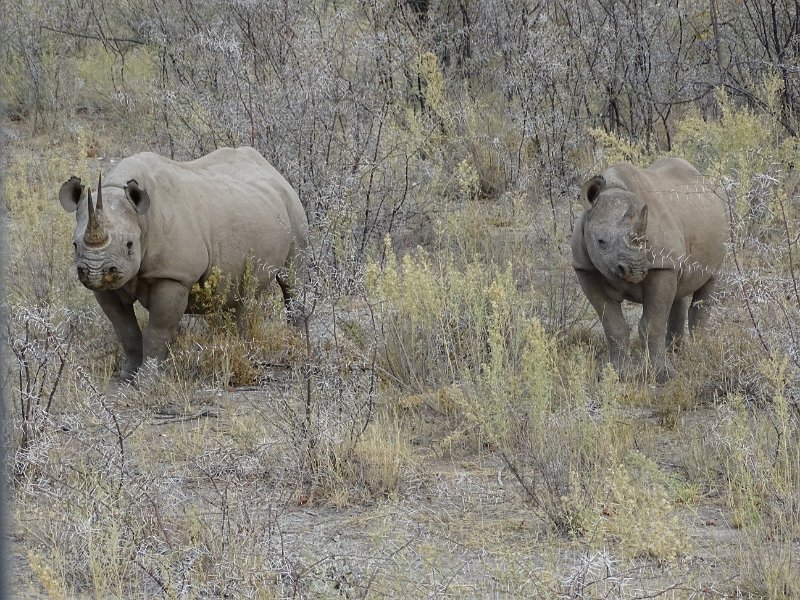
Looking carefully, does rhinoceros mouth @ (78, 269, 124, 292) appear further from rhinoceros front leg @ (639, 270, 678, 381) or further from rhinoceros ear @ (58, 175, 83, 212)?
rhinoceros front leg @ (639, 270, 678, 381)

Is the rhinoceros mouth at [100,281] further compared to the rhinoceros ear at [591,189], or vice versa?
the rhinoceros ear at [591,189]

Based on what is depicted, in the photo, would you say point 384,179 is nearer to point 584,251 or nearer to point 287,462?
point 584,251

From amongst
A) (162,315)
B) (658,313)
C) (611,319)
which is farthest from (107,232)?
(658,313)

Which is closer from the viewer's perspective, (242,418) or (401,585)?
(401,585)

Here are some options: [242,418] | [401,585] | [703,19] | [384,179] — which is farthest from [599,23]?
[401,585]

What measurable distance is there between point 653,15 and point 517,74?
155 cm

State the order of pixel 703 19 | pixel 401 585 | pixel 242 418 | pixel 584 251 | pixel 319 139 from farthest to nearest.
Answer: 1. pixel 703 19
2. pixel 319 139
3. pixel 584 251
4. pixel 242 418
5. pixel 401 585

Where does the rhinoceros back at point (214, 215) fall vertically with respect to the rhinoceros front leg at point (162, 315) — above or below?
above

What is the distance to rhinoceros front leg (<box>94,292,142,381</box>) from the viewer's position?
7.80 metres

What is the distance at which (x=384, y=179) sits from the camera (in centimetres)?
1140

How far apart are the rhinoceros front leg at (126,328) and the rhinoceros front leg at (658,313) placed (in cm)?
303

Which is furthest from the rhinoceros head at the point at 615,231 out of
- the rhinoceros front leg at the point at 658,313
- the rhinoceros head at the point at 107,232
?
the rhinoceros head at the point at 107,232

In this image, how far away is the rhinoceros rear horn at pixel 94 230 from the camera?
7.07 m

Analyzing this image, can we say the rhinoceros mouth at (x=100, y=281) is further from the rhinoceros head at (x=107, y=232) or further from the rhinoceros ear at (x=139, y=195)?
the rhinoceros ear at (x=139, y=195)
